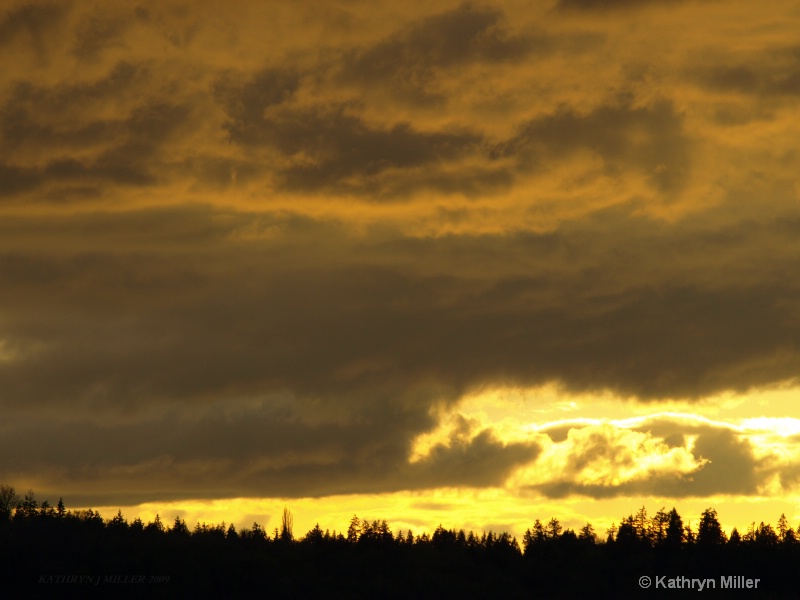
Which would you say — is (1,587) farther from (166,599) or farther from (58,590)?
(166,599)

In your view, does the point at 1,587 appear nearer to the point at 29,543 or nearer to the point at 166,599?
the point at 29,543

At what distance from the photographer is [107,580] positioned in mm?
193375

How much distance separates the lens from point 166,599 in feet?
652

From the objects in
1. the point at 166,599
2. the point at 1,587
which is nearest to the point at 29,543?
the point at 1,587

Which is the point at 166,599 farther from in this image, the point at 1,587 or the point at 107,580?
the point at 1,587

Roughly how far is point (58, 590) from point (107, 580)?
25.8 ft

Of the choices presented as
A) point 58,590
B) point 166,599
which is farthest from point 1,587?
point 166,599

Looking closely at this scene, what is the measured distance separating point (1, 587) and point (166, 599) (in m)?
25.0

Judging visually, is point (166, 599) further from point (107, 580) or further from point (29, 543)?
point (29, 543)

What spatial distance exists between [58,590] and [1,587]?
9071 mm

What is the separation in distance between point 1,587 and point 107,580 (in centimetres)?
1548

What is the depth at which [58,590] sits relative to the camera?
618ft

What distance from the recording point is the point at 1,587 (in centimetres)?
19000

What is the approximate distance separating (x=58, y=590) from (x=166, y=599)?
58.5 ft
